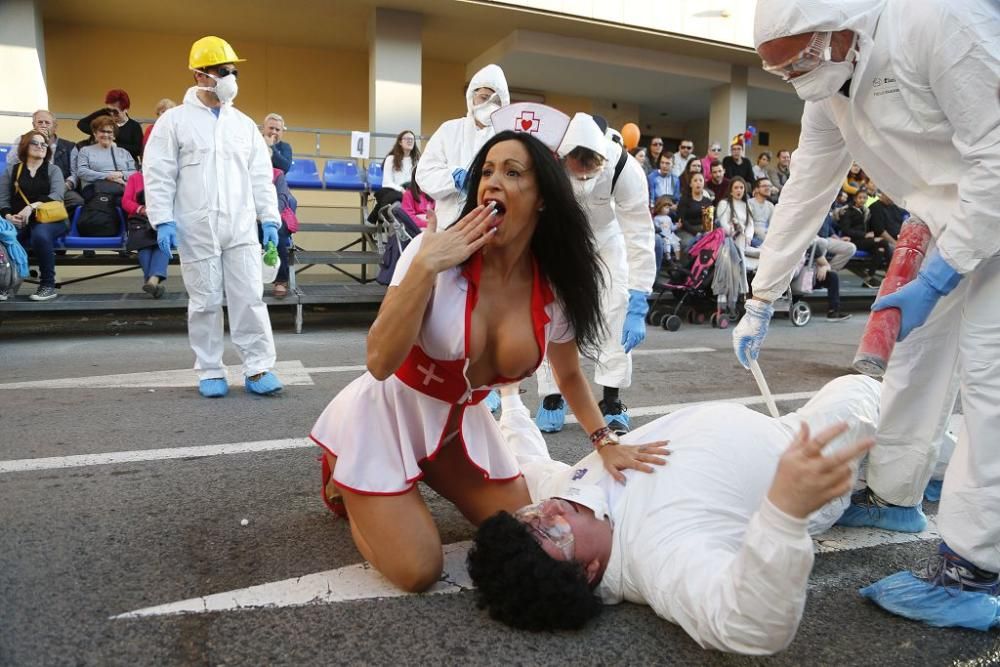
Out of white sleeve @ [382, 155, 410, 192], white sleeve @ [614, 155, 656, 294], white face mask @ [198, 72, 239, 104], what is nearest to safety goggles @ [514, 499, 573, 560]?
white sleeve @ [614, 155, 656, 294]

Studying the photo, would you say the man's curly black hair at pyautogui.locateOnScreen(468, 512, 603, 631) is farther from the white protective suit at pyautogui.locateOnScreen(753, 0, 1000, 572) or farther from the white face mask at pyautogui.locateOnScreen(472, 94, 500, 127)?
the white face mask at pyautogui.locateOnScreen(472, 94, 500, 127)

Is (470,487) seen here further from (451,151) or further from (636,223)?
(451,151)

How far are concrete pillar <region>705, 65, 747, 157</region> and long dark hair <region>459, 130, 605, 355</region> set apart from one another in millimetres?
15106

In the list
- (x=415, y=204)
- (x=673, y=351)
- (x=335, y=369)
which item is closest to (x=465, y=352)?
(x=335, y=369)

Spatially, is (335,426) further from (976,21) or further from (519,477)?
(976,21)

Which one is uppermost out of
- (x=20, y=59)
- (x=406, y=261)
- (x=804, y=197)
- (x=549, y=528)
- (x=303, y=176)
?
(x=20, y=59)

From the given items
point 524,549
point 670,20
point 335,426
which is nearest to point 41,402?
point 335,426

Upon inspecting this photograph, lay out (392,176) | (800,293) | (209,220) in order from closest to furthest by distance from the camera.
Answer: (209,220) → (392,176) → (800,293)

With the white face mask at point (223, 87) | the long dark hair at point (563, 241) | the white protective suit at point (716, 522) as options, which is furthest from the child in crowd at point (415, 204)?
the white protective suit at point (716, 522)

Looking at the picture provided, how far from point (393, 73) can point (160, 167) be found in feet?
28.4

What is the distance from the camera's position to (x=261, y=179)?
18.1 ft

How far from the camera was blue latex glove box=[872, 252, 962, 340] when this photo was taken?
239 cm

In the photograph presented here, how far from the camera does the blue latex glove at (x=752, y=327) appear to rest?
11.1ft

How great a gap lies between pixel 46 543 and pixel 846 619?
2599 mm
